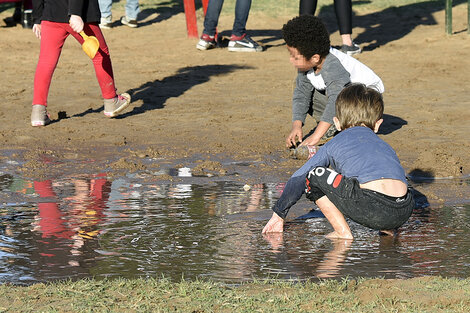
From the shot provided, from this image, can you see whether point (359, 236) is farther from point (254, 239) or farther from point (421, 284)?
point (421, 284)

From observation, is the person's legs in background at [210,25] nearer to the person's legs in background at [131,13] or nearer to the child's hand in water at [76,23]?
the person's legs in background at [131,13]

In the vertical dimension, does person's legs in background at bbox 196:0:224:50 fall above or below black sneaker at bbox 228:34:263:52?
above

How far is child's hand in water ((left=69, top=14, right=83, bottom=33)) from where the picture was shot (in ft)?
25.1

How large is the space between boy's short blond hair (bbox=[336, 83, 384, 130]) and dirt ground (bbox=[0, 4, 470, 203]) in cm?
108

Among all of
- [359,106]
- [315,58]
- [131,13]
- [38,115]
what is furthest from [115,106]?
[131,13]

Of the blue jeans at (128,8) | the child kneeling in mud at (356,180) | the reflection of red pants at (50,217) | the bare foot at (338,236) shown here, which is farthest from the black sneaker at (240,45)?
the bare foot at (338,236)

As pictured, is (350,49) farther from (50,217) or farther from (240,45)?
(50,217)

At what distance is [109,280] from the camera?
13.0 feet

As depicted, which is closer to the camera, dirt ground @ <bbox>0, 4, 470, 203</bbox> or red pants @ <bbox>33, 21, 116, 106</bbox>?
dirt ground @ <bbox>0, 4, 470, 203</bbox>

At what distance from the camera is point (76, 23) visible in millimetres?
7652

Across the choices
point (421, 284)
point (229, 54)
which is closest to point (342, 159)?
Answer: point (421, 284)

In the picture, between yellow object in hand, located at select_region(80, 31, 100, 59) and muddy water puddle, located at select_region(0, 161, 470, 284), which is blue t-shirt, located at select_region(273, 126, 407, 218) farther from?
yellow object in hand, located at select_region(80, 31, 100, 59)

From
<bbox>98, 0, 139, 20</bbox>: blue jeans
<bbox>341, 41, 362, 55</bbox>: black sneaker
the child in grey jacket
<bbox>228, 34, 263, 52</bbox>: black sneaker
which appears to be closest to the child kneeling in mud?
the child in grey jacket

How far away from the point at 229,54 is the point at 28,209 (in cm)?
695
